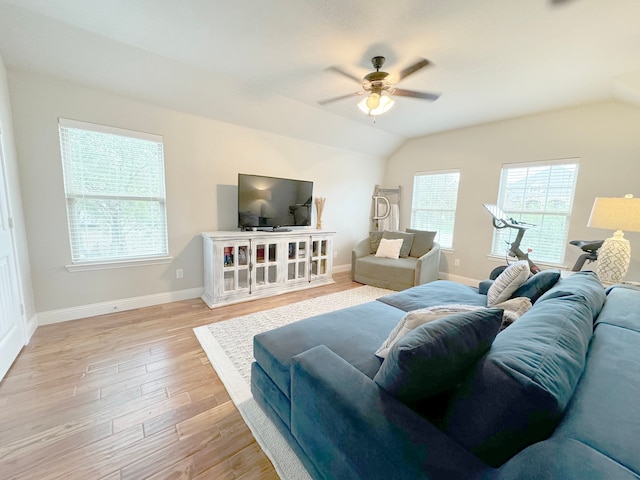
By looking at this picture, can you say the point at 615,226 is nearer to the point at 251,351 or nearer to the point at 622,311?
the point at 622,311

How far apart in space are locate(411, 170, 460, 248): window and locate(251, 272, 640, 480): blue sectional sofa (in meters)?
3.39

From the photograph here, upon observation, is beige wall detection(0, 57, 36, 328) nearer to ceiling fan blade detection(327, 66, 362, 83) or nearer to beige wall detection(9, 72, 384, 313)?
beige wall detection(9, 72, 384, 313)

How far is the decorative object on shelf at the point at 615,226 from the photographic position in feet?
7.06

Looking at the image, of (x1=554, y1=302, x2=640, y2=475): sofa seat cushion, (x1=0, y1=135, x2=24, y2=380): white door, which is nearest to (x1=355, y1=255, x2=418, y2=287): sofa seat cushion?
(x1=554, y1=302, x2=640, y2=475): sofa seat cushion

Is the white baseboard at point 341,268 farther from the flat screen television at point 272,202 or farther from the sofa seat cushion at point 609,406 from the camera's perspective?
the sofa seat cushion at point 609,406

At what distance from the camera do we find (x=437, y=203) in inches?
185

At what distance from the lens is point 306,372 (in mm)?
1091

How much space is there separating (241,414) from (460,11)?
120 inches

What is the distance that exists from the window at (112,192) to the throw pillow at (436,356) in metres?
3.16

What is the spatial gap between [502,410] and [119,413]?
80.3 inches

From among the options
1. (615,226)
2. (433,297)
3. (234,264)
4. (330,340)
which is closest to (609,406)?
(330,340)

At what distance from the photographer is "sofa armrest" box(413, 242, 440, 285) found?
145 inches

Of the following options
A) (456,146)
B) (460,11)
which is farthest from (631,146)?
(460,11)

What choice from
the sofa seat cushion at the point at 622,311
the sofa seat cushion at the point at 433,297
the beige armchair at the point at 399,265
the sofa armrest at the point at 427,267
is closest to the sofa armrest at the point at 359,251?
the beige armchair at the point at 399,265
